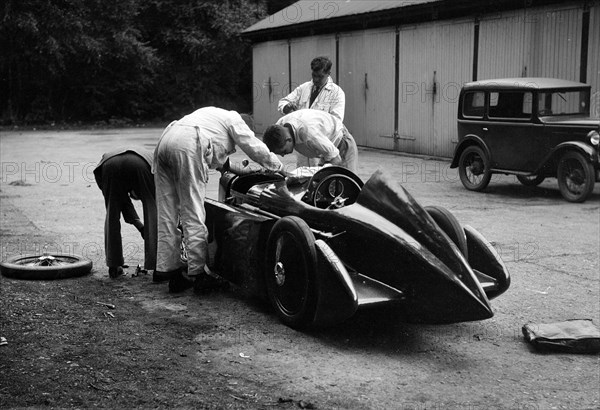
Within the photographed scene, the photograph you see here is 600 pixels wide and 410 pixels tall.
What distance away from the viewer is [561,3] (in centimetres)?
1541

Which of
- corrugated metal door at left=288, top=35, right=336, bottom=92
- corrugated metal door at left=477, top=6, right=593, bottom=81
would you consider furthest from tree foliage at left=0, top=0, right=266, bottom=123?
corrugated metal door at left=477, top=6, right=593, bottom=81

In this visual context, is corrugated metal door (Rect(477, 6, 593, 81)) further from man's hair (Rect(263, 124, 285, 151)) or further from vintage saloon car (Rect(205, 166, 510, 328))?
vintage saloon car (Rect(205, 166, 510, 328))

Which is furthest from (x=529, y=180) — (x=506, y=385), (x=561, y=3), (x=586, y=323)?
(x=506, y=385)

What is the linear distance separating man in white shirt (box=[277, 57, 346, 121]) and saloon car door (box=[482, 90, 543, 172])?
3.46 meters

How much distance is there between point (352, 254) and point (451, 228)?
2.56 feet

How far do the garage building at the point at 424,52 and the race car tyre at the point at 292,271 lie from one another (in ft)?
33.5

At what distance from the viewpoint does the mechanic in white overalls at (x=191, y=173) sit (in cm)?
665

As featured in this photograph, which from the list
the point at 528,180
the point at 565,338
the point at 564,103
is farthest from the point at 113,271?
the point at 564,103

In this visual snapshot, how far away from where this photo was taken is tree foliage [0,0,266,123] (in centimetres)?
3122

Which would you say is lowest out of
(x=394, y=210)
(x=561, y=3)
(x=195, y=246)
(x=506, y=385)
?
(x=506, y=385)

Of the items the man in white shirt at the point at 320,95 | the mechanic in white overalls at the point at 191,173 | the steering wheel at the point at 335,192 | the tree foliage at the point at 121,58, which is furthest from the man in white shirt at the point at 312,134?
the tree foliage at the point at 121,58

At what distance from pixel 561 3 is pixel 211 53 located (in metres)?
22.6

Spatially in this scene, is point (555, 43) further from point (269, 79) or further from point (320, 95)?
point (269, 79)

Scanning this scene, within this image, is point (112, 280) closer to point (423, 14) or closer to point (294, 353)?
point (294, 353)
